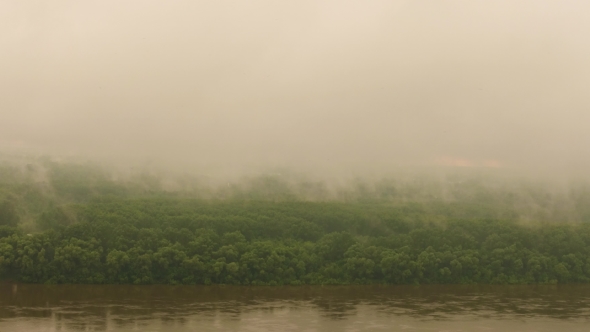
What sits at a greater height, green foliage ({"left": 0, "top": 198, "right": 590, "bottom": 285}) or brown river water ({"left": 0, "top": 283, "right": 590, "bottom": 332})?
green foliage ({"left": 0, "top": 198, "right": 590, "bottom": 285})

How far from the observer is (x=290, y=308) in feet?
107

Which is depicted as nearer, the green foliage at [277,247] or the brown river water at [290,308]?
the brown river water at [290,308]

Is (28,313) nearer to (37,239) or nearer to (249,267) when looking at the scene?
(37,239)

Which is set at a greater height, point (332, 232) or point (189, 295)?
point (332, 232)

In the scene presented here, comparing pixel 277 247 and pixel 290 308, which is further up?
pixel 277 247

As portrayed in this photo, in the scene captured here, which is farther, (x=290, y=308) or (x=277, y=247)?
(x=277, y=247)

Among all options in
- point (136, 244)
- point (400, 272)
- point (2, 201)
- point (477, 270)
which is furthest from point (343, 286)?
point (2, 201)

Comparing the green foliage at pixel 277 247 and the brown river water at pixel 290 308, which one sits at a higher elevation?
the green foliage at pixel 277 247

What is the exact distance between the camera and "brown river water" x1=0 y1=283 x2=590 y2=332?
2909cm

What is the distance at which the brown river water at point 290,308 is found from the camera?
2909 cm

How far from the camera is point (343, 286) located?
38.2m

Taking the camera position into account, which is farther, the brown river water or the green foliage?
the green foliage

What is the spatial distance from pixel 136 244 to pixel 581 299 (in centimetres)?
2546

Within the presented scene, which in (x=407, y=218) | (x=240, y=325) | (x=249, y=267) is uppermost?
(x=407, y=218)
